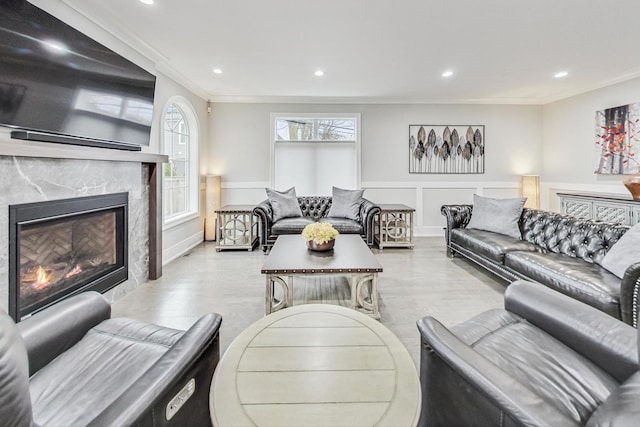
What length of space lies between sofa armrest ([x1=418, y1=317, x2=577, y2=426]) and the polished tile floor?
2.52 feet

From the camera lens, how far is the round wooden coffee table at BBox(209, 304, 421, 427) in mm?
868

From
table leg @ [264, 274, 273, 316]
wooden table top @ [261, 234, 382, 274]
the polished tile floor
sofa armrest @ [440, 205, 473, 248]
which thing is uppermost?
sofa armrest @ [440, 205, 473, 248]

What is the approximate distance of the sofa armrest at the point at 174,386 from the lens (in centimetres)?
81

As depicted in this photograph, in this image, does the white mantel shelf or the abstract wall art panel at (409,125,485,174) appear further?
the abstract wall art panel at (409,125,485,174)

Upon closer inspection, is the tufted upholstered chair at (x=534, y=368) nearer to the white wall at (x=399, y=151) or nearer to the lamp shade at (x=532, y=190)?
the white wall at (x=399, y=151)

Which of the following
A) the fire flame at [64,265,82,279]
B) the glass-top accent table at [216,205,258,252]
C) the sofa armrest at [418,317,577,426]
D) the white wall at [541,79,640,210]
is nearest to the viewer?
the sofa armrest at [418,317,577,426]

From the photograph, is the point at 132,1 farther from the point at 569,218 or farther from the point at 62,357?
the point at 569,218

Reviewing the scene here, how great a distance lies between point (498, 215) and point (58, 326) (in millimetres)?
Answer: 4185

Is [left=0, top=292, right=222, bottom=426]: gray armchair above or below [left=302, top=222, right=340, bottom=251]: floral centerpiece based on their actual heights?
below

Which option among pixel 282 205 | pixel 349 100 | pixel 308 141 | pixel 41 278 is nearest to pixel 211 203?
pixel 282 205

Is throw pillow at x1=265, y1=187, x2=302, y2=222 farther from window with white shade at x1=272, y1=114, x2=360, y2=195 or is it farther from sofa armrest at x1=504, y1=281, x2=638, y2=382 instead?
sofa armrest at x1=504, y1=281, x2=638, y2=382

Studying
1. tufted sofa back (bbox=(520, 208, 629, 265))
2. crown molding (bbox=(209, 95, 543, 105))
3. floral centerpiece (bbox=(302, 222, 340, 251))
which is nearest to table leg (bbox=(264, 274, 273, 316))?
floral centerpiece (bbox=(302, 222, 340, 251))

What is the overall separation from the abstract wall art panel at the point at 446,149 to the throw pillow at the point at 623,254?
3735 mm

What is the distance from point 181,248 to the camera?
4.62 meters
